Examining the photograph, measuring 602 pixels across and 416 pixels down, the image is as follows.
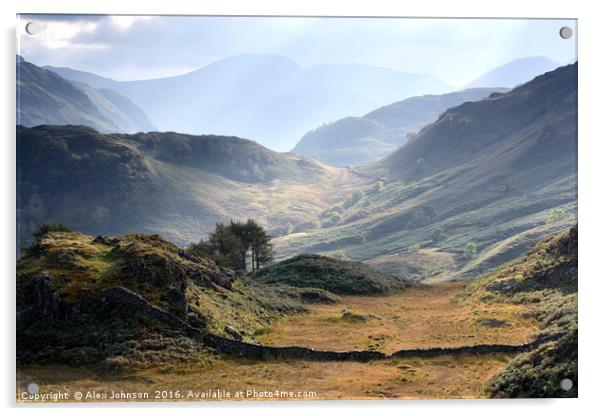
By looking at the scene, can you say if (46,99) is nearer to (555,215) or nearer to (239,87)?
(239,87)

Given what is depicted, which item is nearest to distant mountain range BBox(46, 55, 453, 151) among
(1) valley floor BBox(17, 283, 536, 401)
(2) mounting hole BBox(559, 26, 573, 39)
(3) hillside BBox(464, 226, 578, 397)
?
(2) mounting hole BBox(559, 26, 573, 39)

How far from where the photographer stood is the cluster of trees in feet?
137

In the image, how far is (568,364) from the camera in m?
17.2

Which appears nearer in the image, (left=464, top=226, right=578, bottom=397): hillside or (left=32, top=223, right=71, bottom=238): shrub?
(left=464, top=226, right=578, bottom=397): hillside

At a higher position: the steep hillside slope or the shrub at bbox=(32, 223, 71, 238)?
the steep hillside slope

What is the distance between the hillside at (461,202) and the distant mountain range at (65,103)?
27.3 m

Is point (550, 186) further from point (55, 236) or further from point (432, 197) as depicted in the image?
point (432, 197)

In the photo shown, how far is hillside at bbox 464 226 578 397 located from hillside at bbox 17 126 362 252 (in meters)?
18.7

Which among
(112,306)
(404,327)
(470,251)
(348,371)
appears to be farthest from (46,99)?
(470,251)

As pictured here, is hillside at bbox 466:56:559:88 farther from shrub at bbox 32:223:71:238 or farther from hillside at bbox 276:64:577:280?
shrub at bbox 32:223:71:238

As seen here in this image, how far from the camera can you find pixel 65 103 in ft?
89.7

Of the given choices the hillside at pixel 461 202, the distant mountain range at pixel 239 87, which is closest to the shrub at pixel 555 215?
the hillside at pixel 461 202
